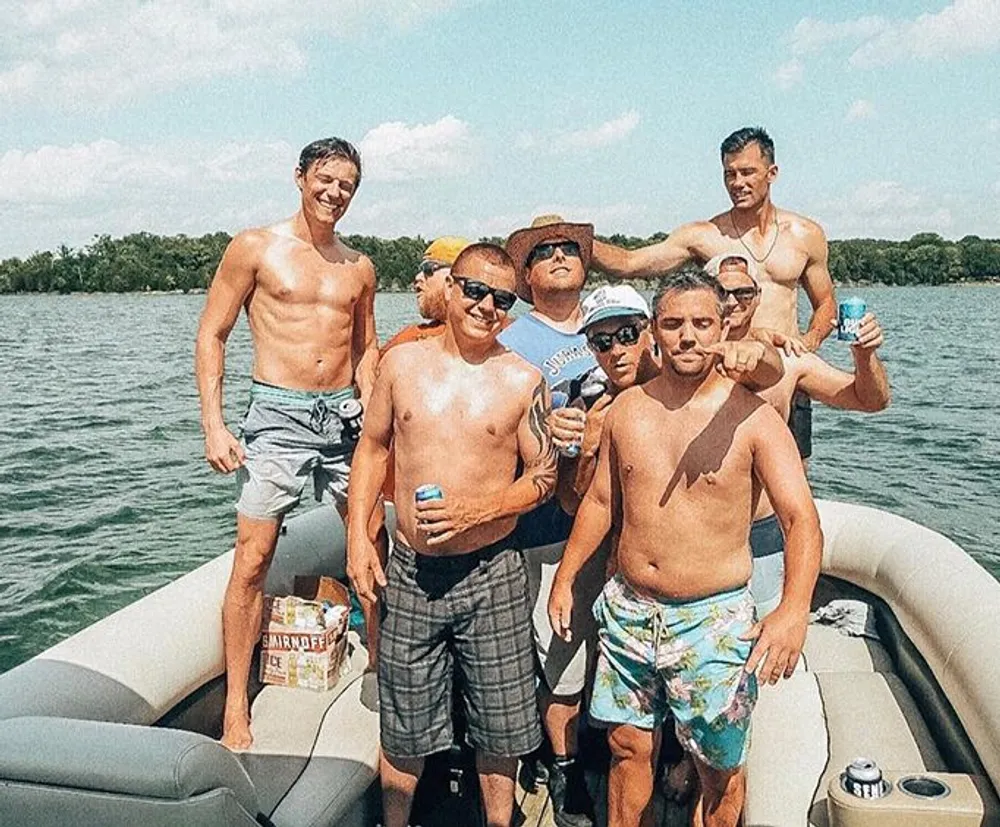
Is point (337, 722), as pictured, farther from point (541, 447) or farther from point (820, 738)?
point (820, 738)

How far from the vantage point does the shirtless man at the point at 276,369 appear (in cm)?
348

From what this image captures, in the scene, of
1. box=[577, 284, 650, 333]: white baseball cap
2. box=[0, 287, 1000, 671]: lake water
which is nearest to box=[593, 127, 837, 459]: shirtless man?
box=[0, 287, 1000, 671]: lake water

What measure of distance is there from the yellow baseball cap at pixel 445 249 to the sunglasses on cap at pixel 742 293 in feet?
3.67

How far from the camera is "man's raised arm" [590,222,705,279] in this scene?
146 inches

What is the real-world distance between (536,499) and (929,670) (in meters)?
1.69

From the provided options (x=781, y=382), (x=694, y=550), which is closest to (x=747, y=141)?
(x=781, y=382)

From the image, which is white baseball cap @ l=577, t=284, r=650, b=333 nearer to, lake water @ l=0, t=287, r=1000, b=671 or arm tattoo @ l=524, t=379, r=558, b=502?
arm tattoo @ l=524, t=379, r=558, b=502

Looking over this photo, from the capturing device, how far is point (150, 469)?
41.8 ft

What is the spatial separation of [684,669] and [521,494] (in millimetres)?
599

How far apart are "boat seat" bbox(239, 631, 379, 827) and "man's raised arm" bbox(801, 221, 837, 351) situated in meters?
2.06

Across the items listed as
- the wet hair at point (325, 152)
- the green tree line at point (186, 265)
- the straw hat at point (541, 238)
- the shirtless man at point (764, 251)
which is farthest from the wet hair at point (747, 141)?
the green tree line at point (186, 265)

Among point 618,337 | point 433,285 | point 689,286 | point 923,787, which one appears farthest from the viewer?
point 433,285

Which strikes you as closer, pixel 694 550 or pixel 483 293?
pixel 694 550

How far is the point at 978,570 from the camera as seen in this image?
379cm
